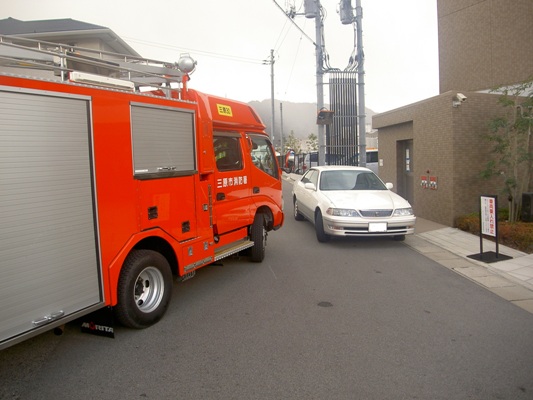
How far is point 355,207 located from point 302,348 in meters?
4.52

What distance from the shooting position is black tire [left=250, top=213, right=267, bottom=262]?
23.2 ft

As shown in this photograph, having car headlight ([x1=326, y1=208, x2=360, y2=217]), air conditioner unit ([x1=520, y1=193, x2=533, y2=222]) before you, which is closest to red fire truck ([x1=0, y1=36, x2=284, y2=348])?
car headlight ([x1=326, y1=208, x2=360, y2=217])

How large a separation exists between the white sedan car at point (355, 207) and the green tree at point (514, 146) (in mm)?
2532

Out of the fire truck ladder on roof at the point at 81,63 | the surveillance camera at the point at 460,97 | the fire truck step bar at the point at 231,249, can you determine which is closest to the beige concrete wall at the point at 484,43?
the surveillance camera at the point at 460,97

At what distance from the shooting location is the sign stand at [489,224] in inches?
274

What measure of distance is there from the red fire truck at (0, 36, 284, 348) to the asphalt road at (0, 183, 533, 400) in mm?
478

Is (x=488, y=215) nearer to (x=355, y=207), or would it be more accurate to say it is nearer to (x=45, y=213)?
(x=355, y=207)

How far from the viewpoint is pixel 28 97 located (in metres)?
3.18

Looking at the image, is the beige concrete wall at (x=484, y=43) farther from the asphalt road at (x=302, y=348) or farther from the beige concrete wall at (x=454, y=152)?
the asphalt road at (x=302, y=348)

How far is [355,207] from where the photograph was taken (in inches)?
317

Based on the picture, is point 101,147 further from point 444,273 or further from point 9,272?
point 444,273

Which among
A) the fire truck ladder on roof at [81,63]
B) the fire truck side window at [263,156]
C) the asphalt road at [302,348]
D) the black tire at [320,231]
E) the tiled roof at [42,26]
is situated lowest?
the asphalt road at [302,348]

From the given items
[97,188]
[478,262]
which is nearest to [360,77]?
[478,262]

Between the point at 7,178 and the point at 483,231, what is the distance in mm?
7087
